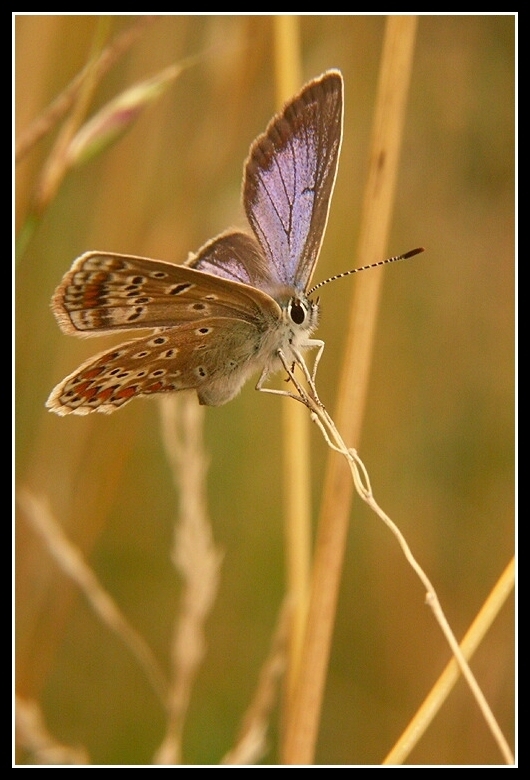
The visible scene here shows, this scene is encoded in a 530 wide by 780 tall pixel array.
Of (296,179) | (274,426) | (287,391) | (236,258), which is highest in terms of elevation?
(296,179)

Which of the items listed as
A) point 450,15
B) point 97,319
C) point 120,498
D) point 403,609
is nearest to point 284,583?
point 403,609

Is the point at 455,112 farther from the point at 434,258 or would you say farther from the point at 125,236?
the point at 125,236

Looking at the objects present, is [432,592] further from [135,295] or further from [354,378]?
[135,295]

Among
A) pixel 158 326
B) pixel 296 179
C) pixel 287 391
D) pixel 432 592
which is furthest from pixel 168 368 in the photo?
pixel 432 592

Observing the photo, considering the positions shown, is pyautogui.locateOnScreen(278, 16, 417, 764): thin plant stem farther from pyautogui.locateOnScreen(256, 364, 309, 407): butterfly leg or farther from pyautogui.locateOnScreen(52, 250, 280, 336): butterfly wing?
pyautogui.locateOnScreen(52, 250, 280, 336): butterfly wing

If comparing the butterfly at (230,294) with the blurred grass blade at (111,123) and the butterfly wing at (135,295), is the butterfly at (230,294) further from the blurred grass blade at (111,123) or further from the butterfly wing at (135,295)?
the blurred grass blade at (111,123)

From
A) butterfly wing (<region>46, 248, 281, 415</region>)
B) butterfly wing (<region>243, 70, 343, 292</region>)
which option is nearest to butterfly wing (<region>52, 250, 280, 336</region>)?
butterfly wing (<region>46, 248, 281, 415</region>)
